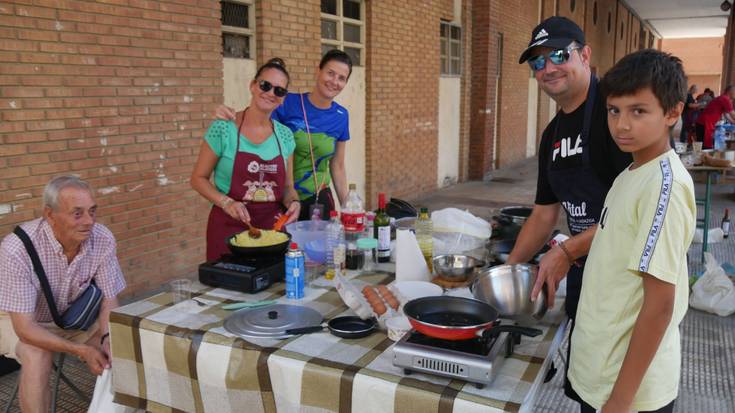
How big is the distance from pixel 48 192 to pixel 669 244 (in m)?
2.45

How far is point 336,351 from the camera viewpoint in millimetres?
1934

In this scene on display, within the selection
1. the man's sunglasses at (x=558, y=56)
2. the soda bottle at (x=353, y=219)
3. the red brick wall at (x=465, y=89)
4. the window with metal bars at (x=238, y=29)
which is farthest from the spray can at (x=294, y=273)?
the red brick wall at (x=465, y=89)

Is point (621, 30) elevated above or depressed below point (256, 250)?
above

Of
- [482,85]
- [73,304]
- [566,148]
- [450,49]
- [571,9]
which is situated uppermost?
[571,9]

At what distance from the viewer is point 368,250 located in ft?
9.62

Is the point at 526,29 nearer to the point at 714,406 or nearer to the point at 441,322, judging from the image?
the point at 714,406

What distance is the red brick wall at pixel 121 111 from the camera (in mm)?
4039

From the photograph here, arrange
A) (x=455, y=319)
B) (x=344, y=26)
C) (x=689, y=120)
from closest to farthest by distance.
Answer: (x=455, y=319) → (x=344, y=26) → (x=689, y=120)

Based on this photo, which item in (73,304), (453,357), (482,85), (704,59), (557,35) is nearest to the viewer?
(453,357)

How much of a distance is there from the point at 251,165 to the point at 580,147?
1.78 m

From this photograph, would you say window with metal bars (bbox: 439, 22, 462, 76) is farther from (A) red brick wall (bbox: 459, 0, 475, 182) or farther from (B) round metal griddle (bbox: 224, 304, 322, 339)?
(B) round metal griddle (bbox: 224, 304, 322, 339)

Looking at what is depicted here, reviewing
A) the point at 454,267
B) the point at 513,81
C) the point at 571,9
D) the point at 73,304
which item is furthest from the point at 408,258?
the point at 571,9

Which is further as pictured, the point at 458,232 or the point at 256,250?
the point at 458,232

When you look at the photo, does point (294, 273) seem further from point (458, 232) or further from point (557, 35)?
point (557, 35)
